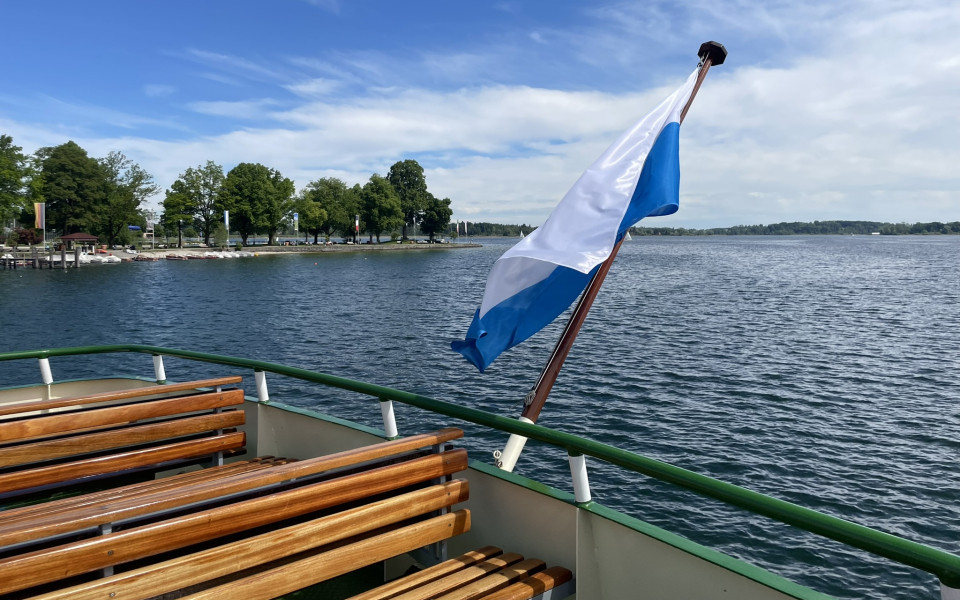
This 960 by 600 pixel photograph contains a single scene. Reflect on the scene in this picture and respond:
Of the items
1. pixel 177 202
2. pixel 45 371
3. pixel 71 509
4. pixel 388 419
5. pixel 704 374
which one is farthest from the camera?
pixel 177 202

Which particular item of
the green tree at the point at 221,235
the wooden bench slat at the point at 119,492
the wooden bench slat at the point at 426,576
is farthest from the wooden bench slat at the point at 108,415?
the green tree at the point at 221,235

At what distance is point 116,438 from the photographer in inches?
192

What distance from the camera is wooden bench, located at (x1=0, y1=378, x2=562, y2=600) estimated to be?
2604mm

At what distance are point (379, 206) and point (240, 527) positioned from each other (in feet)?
453

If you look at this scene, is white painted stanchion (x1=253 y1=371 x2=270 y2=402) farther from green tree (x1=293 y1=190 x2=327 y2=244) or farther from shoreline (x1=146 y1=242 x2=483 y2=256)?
green tree (x1=293 y1=190 x2=327 y2=244)

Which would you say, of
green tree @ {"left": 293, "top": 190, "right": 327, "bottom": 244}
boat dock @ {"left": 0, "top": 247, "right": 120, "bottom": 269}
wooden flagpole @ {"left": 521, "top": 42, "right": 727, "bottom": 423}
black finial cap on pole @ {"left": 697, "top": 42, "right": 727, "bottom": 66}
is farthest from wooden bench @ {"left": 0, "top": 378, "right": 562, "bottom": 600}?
green tree @ {"left": 293, "top": 190, "right": 327, "bottom": 244}

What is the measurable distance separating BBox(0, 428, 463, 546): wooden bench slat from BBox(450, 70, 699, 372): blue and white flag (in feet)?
2.38

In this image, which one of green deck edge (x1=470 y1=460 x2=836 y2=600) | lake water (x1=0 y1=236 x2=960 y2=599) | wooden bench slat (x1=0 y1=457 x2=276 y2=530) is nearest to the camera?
green deck edge (x1=470 y1=460 x2=836 y2=600)

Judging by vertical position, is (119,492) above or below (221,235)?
below

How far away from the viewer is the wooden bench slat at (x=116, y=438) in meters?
4.53

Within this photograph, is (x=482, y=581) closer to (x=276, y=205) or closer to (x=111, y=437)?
(x=111, y=437)

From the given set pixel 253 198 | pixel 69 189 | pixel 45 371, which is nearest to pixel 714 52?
pixel 45 371

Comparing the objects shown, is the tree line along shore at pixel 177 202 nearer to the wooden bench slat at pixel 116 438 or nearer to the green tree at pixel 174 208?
the green tree at pixel 174 208

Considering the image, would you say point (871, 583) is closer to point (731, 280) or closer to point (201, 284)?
point (731, 280)
